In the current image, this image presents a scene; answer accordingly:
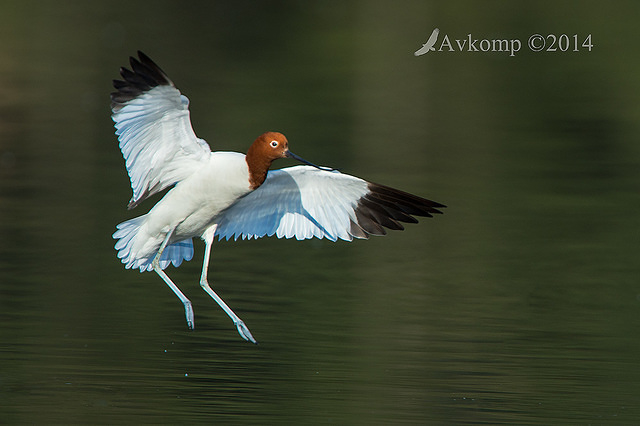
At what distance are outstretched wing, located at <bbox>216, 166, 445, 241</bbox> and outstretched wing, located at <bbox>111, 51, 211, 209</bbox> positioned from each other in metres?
0.63

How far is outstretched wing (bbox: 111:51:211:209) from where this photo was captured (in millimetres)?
8031

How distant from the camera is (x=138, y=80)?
8102 millimetres

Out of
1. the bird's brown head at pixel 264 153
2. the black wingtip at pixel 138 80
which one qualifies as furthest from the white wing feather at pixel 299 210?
the black wingtip at pixel 138 80

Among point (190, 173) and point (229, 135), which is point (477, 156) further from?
point (190, 173)

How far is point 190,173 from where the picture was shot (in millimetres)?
8594

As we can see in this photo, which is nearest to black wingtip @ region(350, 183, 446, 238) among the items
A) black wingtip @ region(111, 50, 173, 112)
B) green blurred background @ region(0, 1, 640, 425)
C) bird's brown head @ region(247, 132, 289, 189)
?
green blurred background @ region(0, 1, 640, 425)

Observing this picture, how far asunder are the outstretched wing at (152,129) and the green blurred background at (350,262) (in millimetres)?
1114

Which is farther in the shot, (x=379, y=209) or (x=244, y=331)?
(x=379, y=209)

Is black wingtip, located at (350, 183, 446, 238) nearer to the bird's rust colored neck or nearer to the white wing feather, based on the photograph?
the white wing feather

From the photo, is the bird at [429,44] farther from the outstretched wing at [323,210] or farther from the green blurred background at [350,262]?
the outstretched wing at [323,210]

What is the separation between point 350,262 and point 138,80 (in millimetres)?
3760

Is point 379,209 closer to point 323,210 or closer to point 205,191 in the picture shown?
point 323,210

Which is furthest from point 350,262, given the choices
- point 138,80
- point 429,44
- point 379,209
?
point 429,44

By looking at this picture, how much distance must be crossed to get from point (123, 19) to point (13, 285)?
18.2m
